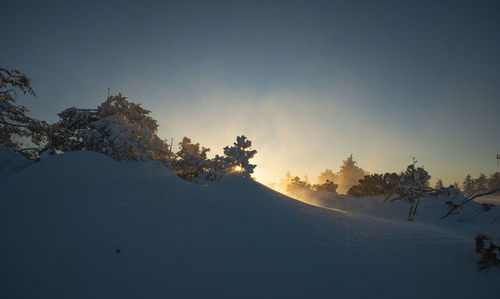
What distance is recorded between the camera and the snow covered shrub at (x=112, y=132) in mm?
7316

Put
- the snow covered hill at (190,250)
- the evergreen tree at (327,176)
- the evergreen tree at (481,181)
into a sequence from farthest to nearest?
1. the evergreen tree at (327,176)
2. the evergreen tree at (481,181)
3. the snow covered hill at (190,250)

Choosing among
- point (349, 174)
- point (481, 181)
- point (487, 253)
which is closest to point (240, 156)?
point (487, 253)

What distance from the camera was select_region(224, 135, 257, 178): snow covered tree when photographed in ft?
44.2

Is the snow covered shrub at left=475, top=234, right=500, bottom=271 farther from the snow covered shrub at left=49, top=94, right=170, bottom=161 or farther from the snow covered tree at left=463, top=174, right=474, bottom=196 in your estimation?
the snow covered tree at left=463, top=174, right=474, bottom=196

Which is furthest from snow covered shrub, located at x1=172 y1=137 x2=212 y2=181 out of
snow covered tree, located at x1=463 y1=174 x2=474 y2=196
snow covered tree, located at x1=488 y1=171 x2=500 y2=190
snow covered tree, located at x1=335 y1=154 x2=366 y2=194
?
snow covered tree, located at x1=463 y1=174 x2=474 y2=196

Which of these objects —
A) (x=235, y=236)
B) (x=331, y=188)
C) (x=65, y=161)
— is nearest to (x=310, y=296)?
(x=235, y=236)

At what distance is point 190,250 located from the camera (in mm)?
3203

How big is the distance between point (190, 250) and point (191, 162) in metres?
9.95

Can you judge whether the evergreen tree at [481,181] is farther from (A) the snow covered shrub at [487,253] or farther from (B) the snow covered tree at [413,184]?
(A) the snow covered shrub at [487,253]

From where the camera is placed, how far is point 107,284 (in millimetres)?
2537

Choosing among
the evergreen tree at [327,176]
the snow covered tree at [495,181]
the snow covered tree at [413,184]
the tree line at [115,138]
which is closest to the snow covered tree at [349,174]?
the evergreen tree at [327,176]

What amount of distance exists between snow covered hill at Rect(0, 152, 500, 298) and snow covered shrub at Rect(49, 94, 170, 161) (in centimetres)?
252

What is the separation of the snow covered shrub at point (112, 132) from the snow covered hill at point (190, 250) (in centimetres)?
252

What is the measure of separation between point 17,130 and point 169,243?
37.7 ft
